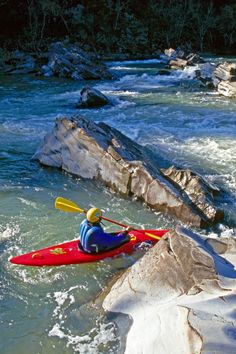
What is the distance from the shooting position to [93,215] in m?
4.67

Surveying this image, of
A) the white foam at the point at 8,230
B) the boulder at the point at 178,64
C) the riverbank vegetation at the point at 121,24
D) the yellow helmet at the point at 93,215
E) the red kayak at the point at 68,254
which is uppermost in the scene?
the riverbank vegetation at the point at 121,24

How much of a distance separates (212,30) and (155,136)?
1085 inches

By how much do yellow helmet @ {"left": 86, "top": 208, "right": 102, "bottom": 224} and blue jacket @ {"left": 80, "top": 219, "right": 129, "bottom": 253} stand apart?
7cm

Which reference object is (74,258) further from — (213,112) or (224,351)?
(213,112)

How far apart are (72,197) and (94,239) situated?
6.28 feet

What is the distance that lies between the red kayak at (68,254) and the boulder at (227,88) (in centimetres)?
1033

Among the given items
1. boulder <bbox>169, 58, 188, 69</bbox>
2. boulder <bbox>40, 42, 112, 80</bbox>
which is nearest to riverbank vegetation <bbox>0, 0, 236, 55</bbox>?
boulder <bbox>169, 58, 188, 69</bbox>

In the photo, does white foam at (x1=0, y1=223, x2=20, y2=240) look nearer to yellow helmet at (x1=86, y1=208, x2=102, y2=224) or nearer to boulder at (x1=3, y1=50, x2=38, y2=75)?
yellow helmet at (x1=86, y1=208, x2=102, y2=224)

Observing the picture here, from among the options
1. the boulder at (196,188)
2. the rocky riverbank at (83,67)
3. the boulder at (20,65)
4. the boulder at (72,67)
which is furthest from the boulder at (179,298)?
the boulder at (20,65)

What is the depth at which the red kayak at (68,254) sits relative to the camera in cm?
463

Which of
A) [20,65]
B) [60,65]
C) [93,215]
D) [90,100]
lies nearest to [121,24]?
[20,65]

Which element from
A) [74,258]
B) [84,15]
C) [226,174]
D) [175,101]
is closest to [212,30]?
[84,15]

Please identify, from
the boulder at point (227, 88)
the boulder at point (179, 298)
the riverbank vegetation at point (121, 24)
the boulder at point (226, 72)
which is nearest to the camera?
the boulder at point (179, 298)

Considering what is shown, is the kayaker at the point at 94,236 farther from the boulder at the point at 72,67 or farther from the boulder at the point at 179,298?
the boulder at the point at 72,67
